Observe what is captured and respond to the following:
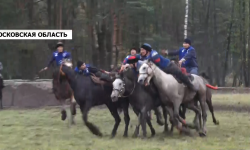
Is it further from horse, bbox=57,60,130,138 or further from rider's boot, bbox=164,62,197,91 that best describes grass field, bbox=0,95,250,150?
rider's boot, bbox=164,62,197,91

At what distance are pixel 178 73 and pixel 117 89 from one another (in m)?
1.78

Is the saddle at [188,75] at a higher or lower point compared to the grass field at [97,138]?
higher

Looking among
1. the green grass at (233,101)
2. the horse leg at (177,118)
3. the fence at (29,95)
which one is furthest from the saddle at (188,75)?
the fence at (29,95)

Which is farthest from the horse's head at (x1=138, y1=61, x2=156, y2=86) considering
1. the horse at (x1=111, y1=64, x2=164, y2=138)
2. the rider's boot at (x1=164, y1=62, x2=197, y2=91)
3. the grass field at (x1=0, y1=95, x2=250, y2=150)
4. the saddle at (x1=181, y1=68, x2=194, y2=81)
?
Result: the grass field at (x1=0, y1=95, x2=250, y2=150)

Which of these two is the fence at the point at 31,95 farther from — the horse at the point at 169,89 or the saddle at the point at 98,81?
the horse at the point at 169,89

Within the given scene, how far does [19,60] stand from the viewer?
34.6 meters

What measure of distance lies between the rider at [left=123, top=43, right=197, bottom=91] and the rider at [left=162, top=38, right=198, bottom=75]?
0.67 meters

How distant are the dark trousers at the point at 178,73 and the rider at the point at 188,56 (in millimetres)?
756

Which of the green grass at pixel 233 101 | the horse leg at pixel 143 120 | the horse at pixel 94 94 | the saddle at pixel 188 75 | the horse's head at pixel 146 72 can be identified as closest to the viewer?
the horse's head at pixel 146 72

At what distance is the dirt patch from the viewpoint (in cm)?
2120

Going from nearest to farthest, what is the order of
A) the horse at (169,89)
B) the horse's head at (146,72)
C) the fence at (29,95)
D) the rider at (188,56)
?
the horse's head at (146,72) < the horse at (169,89) < the rider at (188,56) < the fence at (29,95)

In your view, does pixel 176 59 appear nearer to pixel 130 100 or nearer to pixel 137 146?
pixel 130 100

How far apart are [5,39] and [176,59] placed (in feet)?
62.1

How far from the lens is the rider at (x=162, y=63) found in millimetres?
12164
